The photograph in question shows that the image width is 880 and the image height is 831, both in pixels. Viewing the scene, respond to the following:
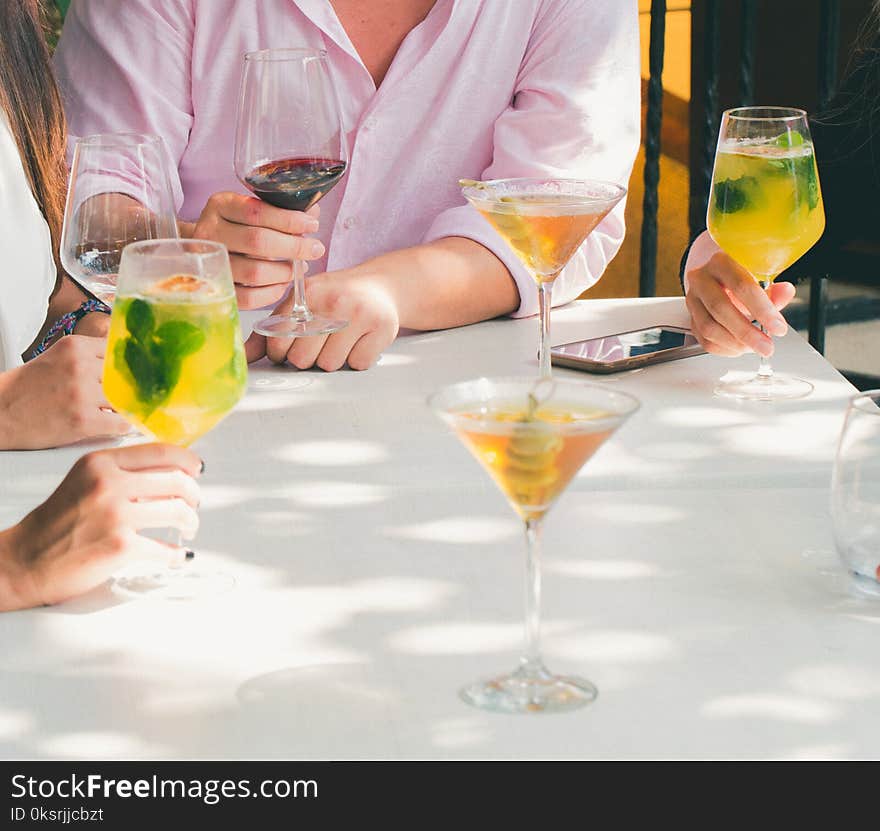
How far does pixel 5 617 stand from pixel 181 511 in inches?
6.6

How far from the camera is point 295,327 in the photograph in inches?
72.5

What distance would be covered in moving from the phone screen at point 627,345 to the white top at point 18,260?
0.74 metres

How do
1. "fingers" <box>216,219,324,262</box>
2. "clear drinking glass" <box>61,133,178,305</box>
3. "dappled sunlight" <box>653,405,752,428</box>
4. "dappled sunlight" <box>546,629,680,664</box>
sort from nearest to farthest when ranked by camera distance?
"dappled sunlight" <box>546,629,680,664</box> → "clear drinking glass" <box>61,133,178,305</box> → "dappled sunlight" <box>653,405,752,428</box> → "fingers" <box>216,219,324,262</box>

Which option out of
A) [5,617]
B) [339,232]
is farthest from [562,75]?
[5,617]

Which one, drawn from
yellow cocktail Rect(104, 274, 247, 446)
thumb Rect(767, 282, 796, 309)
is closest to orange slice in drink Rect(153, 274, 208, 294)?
yellow cocktail Rect(104, 274, 247, 446)

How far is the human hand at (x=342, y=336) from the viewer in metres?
1.84

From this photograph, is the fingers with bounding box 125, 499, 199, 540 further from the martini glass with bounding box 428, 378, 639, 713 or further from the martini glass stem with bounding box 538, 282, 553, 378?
the martini glass stem with bounding box 538, 282, 553, 378

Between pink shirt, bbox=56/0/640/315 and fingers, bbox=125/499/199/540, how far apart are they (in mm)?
1185

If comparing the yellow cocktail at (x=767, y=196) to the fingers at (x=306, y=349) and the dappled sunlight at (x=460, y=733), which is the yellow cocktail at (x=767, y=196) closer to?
the fingers at (x=306, y=349)

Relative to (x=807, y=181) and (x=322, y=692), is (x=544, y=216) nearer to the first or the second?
(x=807, y=181)

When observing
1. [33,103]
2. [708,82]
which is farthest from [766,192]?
[708,82]

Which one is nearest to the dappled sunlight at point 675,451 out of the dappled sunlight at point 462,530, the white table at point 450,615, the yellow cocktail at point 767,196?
the white table at point 450,615

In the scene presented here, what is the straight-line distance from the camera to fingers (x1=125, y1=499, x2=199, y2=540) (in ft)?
3.75

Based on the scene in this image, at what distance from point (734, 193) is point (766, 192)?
0.04 metres
